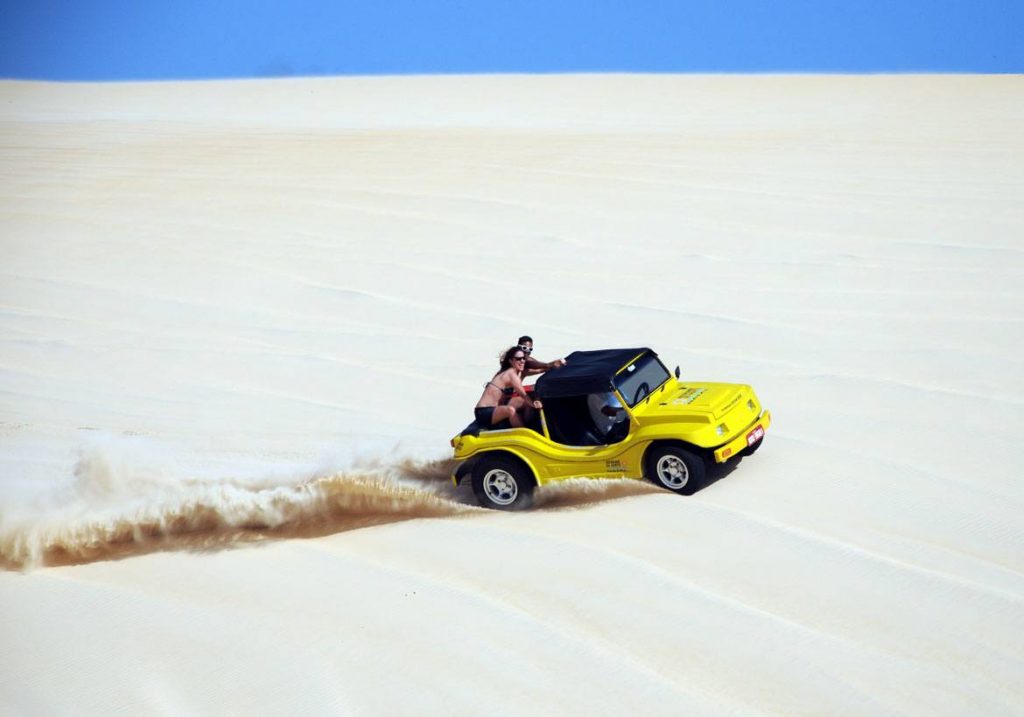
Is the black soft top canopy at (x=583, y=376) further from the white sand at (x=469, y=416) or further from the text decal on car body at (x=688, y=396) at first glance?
the white sand at (x=469, y=416)

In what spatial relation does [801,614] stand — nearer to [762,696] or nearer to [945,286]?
[762,696]

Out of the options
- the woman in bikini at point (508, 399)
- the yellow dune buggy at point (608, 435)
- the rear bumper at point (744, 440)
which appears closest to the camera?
the rear bumper at point (744, 440)

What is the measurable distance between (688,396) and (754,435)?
1.61 ft

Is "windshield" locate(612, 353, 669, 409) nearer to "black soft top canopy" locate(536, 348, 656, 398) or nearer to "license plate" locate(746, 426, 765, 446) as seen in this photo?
"black soft top canopy" locate(536, 348, 656, 398)

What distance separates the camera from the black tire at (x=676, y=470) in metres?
7.09

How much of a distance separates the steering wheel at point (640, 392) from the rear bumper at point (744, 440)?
0.67 m

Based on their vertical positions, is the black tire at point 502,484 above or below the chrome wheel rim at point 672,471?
below

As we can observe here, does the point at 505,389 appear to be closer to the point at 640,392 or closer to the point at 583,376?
the point at 583,376

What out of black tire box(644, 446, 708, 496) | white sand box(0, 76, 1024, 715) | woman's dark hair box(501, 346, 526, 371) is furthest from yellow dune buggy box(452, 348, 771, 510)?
woman's dark hair box(501, 346, 526, 371)

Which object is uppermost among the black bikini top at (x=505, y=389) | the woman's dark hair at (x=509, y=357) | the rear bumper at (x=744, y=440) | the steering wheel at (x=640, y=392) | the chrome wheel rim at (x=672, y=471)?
the woman's dark hair at (x=509, y=357)

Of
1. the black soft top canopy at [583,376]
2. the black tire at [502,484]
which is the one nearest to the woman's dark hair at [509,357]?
the black soft top canopy at [583,376]

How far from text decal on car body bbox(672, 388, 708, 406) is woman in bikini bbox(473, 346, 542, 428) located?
0.91 m

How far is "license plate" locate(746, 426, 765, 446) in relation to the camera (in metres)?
7.38

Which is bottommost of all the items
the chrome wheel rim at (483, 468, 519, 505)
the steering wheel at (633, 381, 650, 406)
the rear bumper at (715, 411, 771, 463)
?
the chrome wheel rim at (483, 468, 519, 505)
